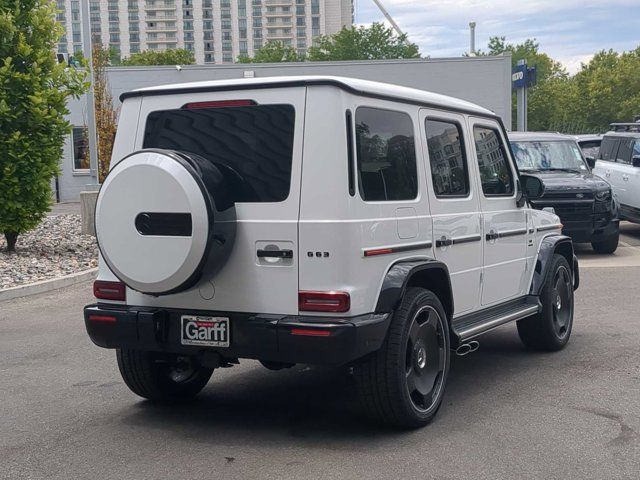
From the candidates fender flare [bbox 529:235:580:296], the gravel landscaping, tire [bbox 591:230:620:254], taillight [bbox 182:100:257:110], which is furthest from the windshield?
taillight [bbox 182:100:257:110]

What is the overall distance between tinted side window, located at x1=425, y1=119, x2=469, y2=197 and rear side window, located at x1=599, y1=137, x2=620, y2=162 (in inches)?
510

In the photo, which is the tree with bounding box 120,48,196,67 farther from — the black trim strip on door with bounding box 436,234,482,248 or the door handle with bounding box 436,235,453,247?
the door handle with bounding box 436,235,453,247

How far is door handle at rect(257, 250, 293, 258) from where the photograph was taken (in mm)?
4859

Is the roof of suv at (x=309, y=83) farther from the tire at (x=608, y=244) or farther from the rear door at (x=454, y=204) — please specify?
the tire at (x=608, y=244)

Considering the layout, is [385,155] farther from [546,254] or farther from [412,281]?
[546,254]

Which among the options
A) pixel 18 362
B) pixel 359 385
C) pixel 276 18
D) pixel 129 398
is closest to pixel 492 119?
pixel 359 385

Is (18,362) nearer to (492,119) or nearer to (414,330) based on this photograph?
(414,330)

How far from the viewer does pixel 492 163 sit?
262 inches

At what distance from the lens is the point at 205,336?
501 centimetres

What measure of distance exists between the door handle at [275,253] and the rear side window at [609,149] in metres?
14.7

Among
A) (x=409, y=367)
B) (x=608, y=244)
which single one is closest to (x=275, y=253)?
(x=409, y=367)

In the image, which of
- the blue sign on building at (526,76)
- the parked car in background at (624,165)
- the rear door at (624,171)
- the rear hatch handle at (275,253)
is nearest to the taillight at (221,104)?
the rear hatch handle at (275,253)

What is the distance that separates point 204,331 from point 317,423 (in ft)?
3.27

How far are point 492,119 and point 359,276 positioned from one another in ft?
8.61
